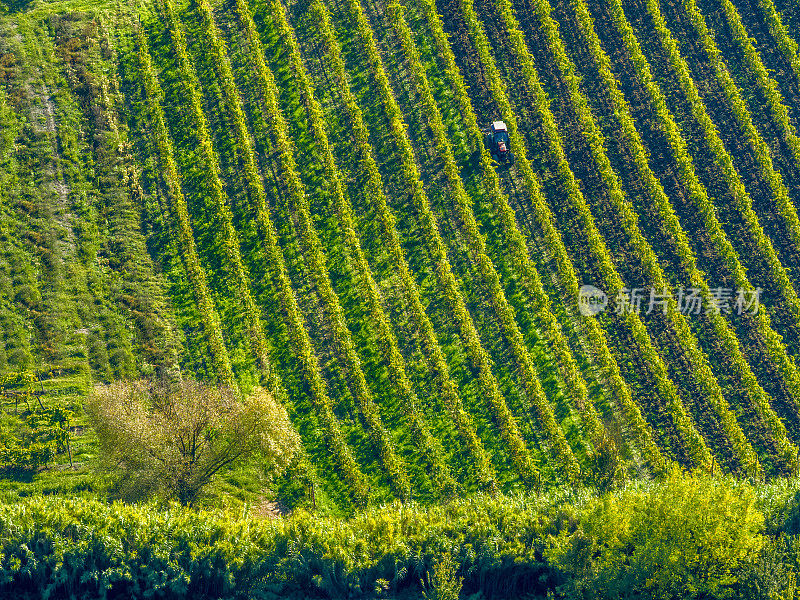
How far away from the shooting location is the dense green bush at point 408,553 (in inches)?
1497

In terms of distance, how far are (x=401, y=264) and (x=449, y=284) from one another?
10.4 feet

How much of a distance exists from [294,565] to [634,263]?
1103 inches

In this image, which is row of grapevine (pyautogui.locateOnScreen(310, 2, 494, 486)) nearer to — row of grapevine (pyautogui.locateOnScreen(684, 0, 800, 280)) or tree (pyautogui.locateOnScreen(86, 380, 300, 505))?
tree (pyautogui.locateOnScreen(86, 380, 300, 505))

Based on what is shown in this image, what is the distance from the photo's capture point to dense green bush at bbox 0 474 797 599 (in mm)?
38031

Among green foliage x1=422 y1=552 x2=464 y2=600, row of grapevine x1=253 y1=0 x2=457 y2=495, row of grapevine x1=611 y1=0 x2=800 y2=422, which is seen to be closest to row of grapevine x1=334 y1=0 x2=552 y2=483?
row of grapevine x1=253 y1=0 x2=457 y2=495

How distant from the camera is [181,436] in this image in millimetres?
43875

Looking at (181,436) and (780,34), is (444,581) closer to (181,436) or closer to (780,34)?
(181,436)

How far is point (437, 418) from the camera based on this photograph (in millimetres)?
48312

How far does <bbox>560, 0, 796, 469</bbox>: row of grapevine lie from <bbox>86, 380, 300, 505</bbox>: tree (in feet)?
84.3

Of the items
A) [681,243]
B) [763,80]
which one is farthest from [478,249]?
[763,80]

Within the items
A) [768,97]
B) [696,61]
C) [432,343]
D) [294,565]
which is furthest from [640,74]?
[294,565]

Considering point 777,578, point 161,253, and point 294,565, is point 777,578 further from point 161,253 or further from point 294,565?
point 161,253

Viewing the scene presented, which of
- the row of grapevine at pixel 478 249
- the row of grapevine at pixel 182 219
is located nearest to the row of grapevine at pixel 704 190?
the row of grapevine at pixel 478 249
